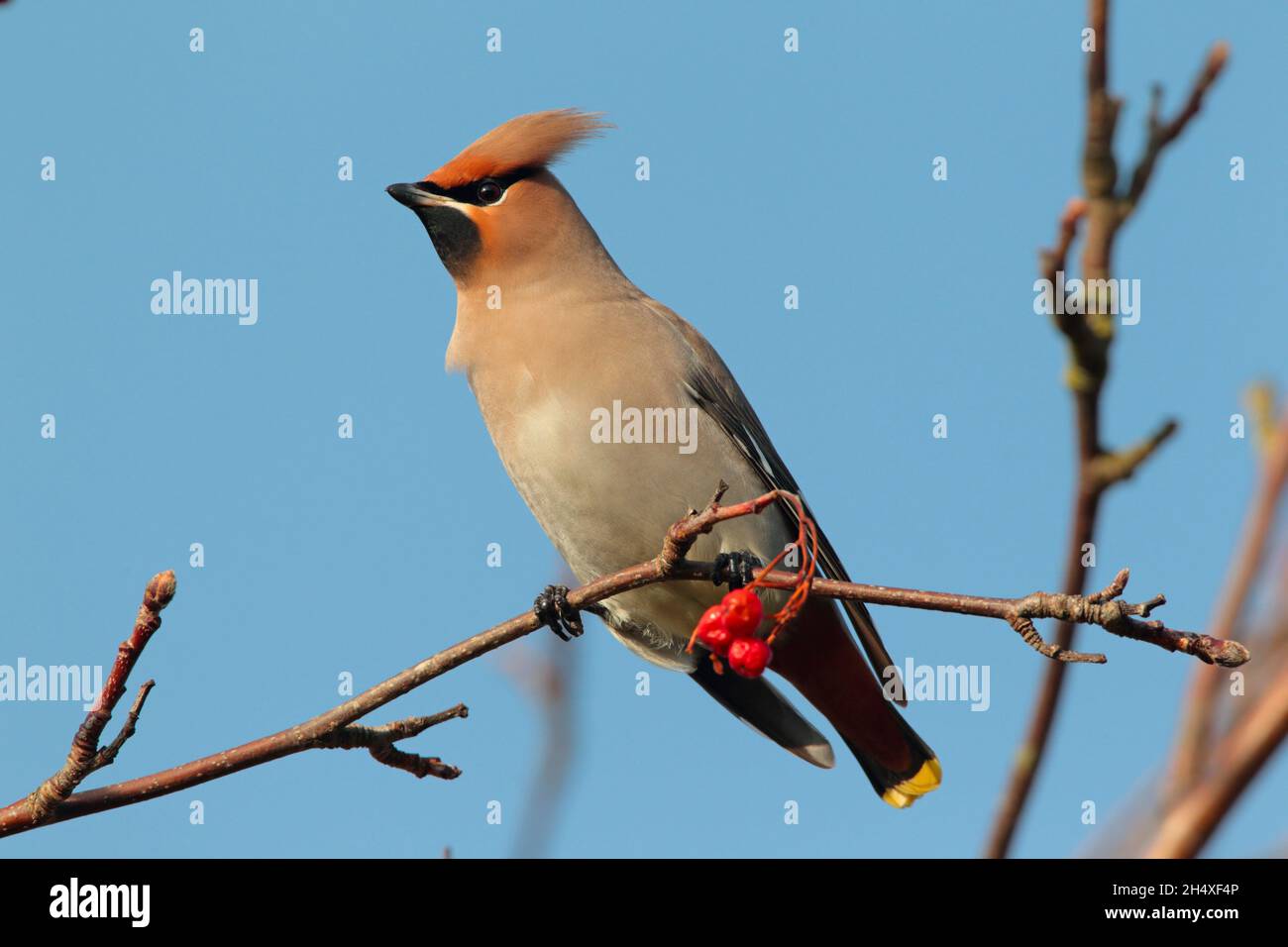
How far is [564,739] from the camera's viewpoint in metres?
3.04

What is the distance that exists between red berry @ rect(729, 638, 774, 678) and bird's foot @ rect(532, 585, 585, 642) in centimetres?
35

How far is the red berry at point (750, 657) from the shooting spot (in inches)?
118

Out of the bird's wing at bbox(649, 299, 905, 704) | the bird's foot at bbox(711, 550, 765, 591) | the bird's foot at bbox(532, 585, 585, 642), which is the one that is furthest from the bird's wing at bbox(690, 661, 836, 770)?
the bird's foot at bbox(532, 585, 585, 642)

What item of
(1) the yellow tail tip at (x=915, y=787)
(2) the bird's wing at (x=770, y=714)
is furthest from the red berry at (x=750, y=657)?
(1) the yellow tail tip at (x=915, y=787)

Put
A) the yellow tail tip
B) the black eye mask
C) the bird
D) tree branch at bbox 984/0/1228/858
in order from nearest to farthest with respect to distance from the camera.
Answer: tree branch at bbox 984/0/1228/858, the bird, the yellow tail tip, the black eye mask

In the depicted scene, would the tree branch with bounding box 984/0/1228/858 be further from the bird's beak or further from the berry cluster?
the bird's beak

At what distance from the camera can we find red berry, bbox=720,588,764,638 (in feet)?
9.80

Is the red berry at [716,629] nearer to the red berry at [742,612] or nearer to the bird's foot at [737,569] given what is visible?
the red berry at [742,612]

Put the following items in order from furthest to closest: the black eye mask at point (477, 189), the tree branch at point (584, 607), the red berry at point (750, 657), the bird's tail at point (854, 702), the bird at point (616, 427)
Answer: the black eye mask at point (477, 189) < the bird's tail at point (854, 702) < the bird at point (616, 427) < the red berry at point (750, 657) < the tree branch at point (584, 607)

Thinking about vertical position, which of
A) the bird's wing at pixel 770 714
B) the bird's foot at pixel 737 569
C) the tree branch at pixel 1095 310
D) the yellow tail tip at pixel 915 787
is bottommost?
the yellow tail tip at pixel 915 787

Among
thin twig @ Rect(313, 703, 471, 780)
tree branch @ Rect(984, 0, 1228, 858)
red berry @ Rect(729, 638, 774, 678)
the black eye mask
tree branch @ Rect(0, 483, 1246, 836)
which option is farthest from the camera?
the black eye mask
